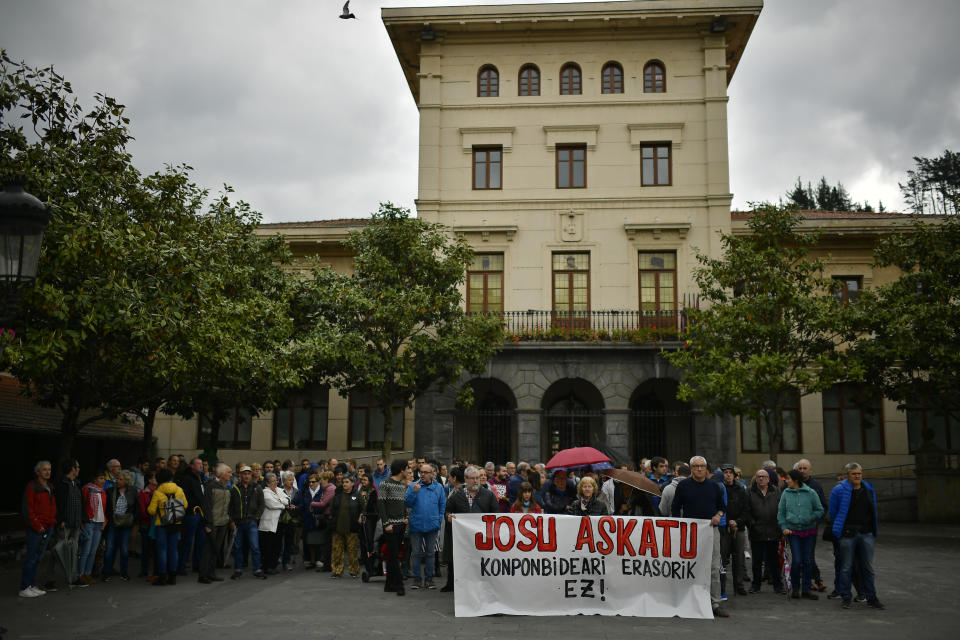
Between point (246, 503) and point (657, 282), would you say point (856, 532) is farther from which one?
point (657, 282)

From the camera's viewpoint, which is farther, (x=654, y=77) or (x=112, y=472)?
(x=654, y=77)

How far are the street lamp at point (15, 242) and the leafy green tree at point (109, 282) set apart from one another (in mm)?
3810

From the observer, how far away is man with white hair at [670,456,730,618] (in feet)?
33.8

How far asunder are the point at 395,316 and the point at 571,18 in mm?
12074

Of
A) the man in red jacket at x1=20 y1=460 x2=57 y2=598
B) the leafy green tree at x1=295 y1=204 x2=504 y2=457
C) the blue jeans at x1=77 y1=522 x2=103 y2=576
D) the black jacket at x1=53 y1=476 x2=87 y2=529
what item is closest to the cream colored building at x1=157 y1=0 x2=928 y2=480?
the leafy green tree at x1=295 y1=204 x2=504 y2=457

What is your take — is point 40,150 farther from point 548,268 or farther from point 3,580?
point 548,268

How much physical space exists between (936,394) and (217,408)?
19110 millimetres

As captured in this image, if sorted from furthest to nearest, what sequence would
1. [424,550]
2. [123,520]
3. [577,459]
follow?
[577,459], [123,520], [424,550]

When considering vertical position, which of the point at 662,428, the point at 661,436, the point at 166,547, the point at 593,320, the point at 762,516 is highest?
the point at 593,320

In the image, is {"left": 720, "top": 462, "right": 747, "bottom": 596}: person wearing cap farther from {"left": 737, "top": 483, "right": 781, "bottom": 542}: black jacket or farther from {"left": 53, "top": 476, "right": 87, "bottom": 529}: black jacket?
{"left": 53, "top": 476, "right": 87, "bottom": 529}: black jacket

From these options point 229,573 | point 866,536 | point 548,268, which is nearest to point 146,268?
point 229,573

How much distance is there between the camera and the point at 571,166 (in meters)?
27.6

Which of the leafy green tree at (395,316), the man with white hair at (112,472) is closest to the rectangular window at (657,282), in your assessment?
the leafy green tree at (395,316)

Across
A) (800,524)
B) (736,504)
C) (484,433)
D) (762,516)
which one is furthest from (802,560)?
(484,433)
